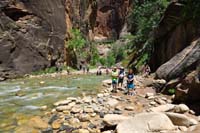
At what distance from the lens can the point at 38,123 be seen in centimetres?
1066

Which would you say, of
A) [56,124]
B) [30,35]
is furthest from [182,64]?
[30,35]

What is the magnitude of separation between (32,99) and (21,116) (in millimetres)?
3389

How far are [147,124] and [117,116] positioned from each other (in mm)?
1573

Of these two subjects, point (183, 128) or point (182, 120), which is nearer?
point (183, 128)

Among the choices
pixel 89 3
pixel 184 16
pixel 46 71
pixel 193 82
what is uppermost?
pixel 89 3

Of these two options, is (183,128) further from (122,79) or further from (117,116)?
(122,79)

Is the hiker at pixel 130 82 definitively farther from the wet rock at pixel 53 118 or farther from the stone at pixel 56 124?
the stone at pixel 56 124

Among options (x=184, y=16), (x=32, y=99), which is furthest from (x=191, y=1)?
(x=32, y=99)

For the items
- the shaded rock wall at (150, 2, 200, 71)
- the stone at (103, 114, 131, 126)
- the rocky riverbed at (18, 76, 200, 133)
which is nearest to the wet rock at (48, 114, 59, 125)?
the rocky riverbed at (18, 76, 200, 133)

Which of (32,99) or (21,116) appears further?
(32,99)

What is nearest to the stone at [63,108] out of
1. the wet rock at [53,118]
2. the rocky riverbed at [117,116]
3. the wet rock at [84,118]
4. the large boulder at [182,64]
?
the rocky riverbed at [117,116]

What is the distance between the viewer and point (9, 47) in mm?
28453

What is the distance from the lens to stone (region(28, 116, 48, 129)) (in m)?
10.4

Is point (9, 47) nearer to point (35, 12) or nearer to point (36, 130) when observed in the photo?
point (35, 12)
